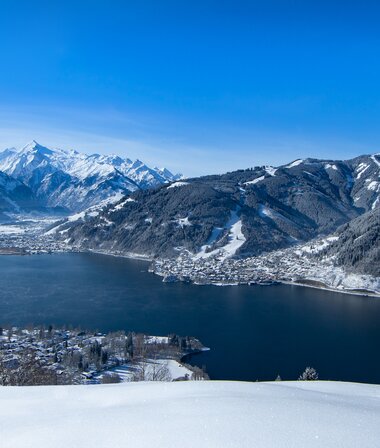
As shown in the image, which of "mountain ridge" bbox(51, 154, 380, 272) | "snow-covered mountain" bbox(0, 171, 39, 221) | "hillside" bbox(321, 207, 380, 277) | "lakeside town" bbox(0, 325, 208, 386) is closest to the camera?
"lakeside town" bbox(0, 325, 208, 386)

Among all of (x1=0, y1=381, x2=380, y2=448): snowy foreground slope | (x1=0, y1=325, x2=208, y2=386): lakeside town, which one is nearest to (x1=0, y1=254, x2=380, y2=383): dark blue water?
(x1=0, y1=325, x2=208, y2=386): lakeside town

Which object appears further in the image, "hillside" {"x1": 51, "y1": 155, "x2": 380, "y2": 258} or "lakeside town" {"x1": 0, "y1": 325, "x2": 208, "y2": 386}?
"hillside" {"x1": 51, "y1": 155, "x2": 380, "y2": 258}

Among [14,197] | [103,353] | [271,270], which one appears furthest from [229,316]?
[14,197]

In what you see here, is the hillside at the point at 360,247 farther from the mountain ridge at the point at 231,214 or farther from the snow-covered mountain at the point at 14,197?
the snow-covered mountain at the point at 14,197

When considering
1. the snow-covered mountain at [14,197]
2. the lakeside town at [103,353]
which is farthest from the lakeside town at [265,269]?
the snow-covered mountain at [14,197]

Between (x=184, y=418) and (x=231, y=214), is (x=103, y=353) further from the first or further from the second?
(x=231, y=214)

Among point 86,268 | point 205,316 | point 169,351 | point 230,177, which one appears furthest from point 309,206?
point 169,351

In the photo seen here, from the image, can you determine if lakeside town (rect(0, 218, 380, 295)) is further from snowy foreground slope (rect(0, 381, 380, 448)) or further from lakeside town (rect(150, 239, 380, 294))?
snowy foreground slope (rect(0, 381, 380, 448))

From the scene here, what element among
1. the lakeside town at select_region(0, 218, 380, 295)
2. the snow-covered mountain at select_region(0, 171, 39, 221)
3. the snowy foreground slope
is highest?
the snow-covered mountain at select_region(0, 171, 39, 221)
